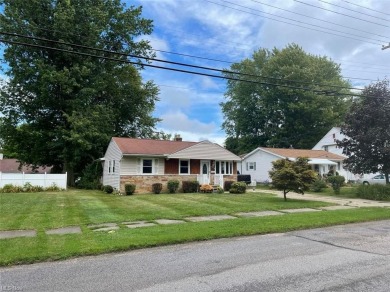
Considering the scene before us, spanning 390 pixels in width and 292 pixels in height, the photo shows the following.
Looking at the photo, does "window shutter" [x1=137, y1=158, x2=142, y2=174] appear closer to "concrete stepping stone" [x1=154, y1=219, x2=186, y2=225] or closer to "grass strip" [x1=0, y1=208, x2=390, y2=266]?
"concrete stepping stone" [x1=154, y1=219, x2=186, y2=225]

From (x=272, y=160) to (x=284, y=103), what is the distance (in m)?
18.0

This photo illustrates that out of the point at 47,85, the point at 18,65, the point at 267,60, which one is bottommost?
the point at 47,85

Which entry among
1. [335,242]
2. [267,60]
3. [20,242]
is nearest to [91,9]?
[20,242]

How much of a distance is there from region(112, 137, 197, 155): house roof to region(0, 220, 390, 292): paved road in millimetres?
16401

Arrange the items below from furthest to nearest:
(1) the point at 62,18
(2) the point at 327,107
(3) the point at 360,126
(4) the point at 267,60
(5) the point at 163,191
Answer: (4) the point at 267,60, (2) the point at 327,107, (1) the point at 62,18, (5) the point at 163,191, (3) the point at 360,126

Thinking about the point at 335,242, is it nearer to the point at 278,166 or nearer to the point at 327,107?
the point at 278,166

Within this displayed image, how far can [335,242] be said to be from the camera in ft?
26.7

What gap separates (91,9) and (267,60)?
34.7m

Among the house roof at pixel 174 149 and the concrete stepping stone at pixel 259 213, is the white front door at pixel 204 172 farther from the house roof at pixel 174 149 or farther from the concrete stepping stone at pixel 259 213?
the concrete stepping stone at pixel 259 213

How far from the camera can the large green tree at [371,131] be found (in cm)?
2130

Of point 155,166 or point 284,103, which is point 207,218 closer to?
point 155,166

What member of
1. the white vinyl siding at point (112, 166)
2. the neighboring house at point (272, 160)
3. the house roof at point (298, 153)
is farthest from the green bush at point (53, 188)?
the house roof at point (298, 153)

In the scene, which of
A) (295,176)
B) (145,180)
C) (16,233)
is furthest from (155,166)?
(16,233)

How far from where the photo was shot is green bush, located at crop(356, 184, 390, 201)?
20.8 meters
